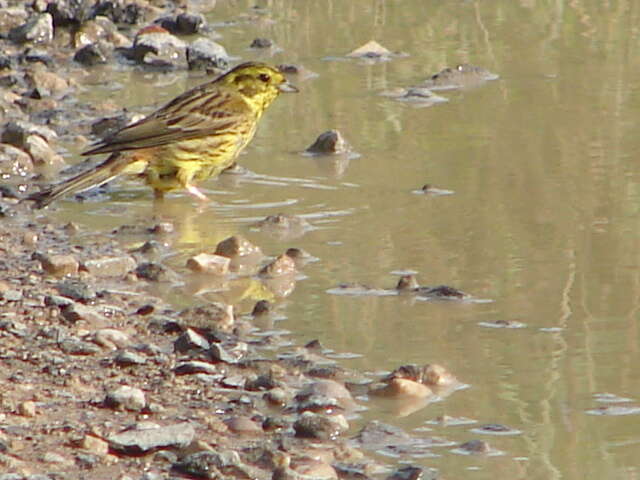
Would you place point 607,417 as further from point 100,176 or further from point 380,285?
point 100,176

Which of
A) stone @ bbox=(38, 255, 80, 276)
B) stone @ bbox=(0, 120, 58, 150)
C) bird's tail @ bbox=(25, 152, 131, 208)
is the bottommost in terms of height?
stone @ bbox=(38, 255, 80, 276)

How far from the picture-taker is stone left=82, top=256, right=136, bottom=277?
762 centimetres

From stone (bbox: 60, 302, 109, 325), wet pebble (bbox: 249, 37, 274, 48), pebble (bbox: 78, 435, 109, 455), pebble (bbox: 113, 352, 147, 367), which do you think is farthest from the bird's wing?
pebble (bbox: 78, 435, 109, 455)

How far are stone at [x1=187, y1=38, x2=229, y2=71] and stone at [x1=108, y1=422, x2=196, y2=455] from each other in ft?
25.3

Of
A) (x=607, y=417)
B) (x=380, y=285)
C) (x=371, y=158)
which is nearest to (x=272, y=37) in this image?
(x=371, y=158)

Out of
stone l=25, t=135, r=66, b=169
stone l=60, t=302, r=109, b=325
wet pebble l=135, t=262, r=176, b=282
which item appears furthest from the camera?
stone l=25, t=135, r=66, b=169

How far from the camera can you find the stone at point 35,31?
13680mm

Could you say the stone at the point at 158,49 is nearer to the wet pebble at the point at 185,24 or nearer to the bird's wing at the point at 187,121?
the wet pebble at the point at 185,24

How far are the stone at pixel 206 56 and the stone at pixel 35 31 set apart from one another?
1605 millimetres

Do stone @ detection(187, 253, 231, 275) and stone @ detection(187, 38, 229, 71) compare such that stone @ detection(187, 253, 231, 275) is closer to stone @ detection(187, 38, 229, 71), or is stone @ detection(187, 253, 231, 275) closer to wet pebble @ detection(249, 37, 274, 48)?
stone @ detection(187, 38, 229, 71)

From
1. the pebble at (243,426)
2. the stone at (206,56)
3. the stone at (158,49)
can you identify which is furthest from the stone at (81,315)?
the stone at (158,49)

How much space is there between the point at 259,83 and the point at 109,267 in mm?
2923

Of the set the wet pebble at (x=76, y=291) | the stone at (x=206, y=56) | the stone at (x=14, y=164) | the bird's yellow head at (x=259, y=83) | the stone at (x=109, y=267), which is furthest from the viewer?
the stone at (x=206, y=56)

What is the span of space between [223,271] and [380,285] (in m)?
0.80
